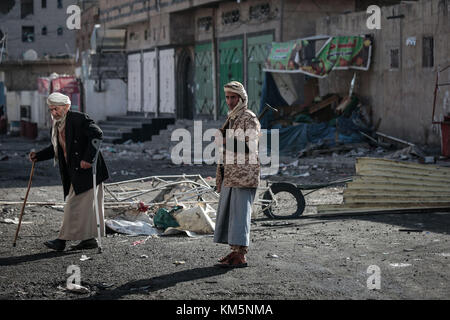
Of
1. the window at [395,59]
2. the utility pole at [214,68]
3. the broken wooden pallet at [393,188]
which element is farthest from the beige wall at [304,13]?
the broken wooden pallet at [393,188]

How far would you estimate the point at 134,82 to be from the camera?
36406 millimetres

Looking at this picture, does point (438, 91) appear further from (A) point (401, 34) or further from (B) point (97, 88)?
→ (B) point (97, 88)

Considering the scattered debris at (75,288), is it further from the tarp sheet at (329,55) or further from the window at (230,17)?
the window at (230,17)

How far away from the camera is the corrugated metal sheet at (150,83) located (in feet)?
110

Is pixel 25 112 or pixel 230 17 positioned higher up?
pixel 230 17

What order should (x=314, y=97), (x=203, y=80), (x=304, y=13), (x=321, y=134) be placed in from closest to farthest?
1. (x=321, y=134)
2. (x=314, y=97)
3. (x=304, y=13)
4. (x=203, y=80)

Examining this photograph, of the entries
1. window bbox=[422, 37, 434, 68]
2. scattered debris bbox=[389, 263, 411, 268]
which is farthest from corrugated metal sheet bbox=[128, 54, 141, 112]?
scattered debris bbox=[389, 263, 411, 268]

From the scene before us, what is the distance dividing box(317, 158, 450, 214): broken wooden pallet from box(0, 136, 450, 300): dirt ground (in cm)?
22

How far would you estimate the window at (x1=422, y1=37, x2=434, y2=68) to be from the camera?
60.0ft

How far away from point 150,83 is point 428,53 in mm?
18026

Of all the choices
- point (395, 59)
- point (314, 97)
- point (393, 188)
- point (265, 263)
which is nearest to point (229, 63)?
point (314, 97)

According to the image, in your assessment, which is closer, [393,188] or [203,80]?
[393,188]

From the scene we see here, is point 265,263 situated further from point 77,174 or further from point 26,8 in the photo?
point 26,8

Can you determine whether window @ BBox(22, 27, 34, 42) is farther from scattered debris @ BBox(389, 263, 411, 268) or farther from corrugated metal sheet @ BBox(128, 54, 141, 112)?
scattered debris @ BBox(389, 263, 411, 268)
